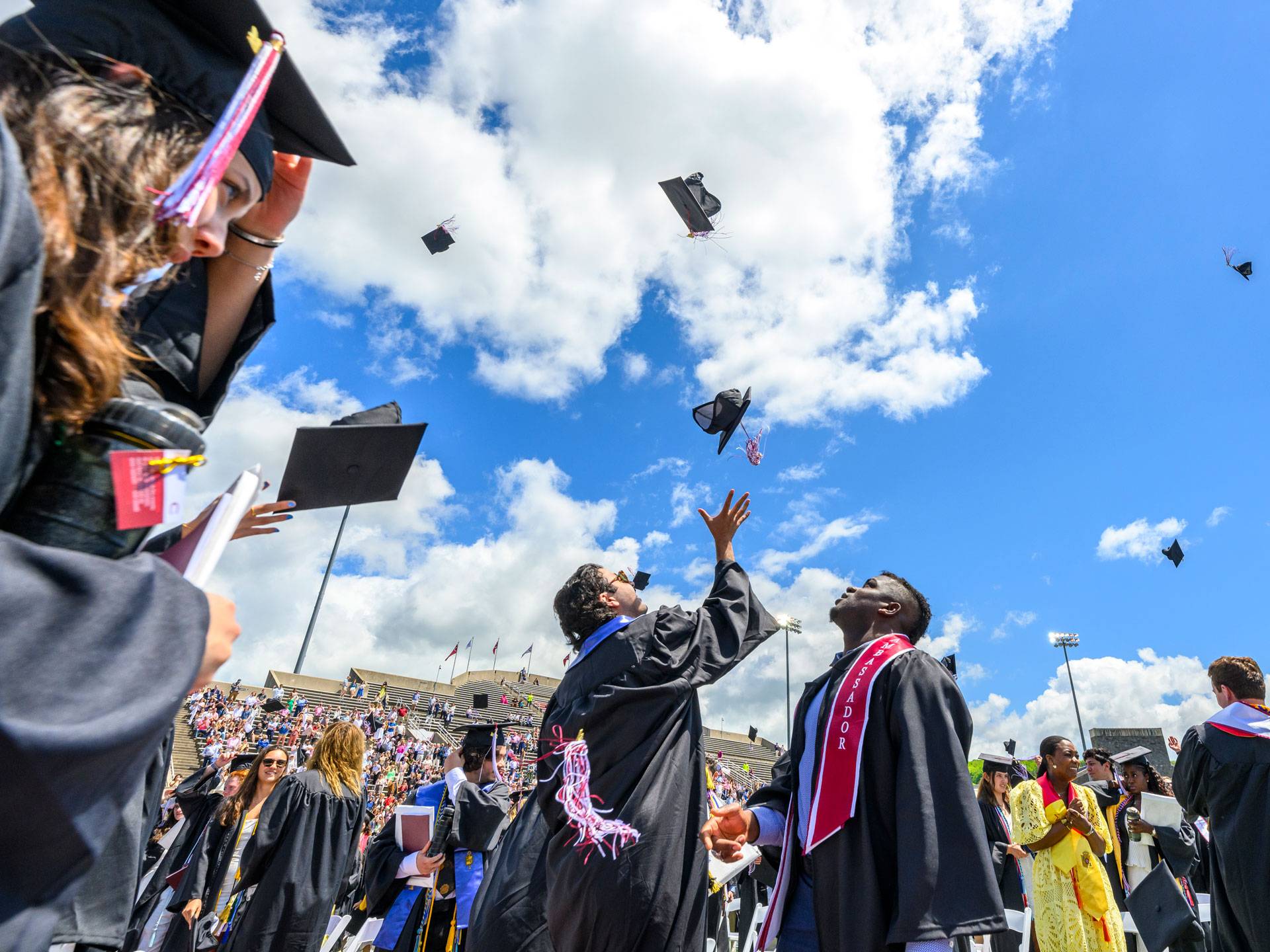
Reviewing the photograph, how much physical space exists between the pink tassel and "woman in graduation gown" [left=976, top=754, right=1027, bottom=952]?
5.43 meters

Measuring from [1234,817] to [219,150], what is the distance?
5.53 m

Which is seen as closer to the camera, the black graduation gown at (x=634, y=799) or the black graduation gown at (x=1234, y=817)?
the black graduation gown at (x=634, y=799)

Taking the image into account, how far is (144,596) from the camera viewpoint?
80cm

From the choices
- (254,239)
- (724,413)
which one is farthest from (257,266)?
(724,413)

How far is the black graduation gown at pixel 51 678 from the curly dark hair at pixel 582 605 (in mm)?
2902

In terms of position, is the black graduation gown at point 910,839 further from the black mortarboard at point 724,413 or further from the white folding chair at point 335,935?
the white folding chair at point 335,935

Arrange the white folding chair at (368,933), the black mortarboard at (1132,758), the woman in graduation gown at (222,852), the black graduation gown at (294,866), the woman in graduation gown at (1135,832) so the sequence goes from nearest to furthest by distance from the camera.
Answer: the black graduation gown at (294,866), the white folding chair at (368,933), the woman in graduation gown at (222,852), the woman in graduation gown at (1135,832), the black mortarboard at (1132,758)

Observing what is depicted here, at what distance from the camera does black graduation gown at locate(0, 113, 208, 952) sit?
0.68 metres

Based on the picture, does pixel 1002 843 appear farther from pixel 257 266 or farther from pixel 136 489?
pixel 136 489

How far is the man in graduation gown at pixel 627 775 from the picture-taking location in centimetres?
269

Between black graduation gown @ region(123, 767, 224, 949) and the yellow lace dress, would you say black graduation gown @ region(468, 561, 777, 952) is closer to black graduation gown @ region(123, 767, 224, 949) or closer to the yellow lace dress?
black graduation gown @ region(123, 767, 224, 949)

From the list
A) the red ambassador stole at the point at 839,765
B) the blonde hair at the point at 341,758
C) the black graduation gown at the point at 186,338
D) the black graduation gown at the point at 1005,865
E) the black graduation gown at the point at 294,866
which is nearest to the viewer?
the black graduation gown at the point at 186,338

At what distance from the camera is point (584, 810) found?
281 centimetres

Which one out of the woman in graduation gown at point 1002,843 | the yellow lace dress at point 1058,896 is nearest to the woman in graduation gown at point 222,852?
the yellow lace dress at point 1058,896
